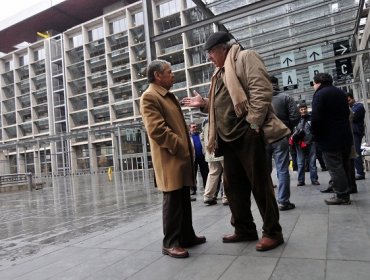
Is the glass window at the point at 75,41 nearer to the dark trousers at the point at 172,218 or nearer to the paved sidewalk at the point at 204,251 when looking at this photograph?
the paved sidewalk at the point at 204,251

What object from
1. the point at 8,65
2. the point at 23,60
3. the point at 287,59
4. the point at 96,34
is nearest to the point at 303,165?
the point at 287,59

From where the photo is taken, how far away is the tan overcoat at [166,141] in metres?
3.38

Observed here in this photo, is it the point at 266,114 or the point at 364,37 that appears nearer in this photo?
the point at 266,114

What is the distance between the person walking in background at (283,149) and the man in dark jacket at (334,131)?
0.41m

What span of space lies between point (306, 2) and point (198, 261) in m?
7.52

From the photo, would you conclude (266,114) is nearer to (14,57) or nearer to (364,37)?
(364,37)

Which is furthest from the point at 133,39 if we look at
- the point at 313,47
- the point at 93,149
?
the point at 313,47

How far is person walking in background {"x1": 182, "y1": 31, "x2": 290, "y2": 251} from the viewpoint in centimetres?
324

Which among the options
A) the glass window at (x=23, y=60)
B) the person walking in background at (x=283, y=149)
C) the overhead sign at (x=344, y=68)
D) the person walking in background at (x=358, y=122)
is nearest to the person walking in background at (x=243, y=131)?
the person walking in background at (x=283, y=149)

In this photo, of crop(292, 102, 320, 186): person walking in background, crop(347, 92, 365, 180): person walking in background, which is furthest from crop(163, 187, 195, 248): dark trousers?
crop(347, 92, 365, 180): person walking in background

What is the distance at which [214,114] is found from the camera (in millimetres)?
3623

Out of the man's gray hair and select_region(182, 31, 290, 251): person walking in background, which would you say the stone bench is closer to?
the man's gray hair

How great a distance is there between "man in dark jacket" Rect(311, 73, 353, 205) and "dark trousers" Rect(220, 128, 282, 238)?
2117 millimetres

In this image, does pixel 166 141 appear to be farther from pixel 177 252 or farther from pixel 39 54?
pixel 39 54
